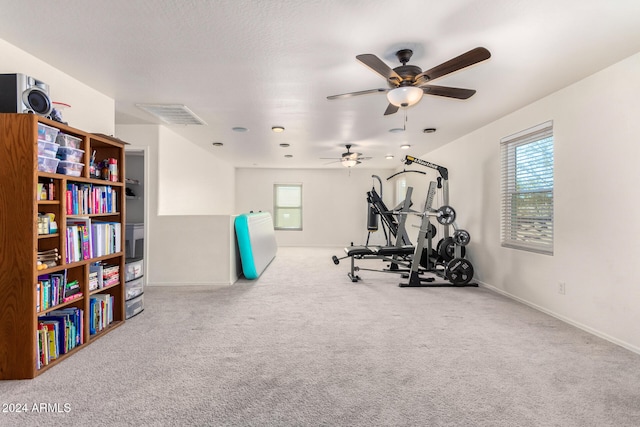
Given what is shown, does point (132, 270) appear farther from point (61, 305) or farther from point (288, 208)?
point (288, 208)

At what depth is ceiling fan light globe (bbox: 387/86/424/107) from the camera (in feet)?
8.15

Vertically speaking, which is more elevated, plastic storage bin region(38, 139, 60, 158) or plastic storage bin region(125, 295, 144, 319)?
plastic storage bin region(38, 139, 60, 158)

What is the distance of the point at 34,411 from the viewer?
5.79 ft

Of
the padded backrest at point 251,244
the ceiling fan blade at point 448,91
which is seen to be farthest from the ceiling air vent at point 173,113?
the ceiling fan blade at point 448,91

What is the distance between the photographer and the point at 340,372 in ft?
7.15

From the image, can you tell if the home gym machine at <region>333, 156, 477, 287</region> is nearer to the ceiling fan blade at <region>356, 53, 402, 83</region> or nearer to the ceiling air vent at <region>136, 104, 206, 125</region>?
the ceiling fan blade at <region>356, 53, 402, 83</region>

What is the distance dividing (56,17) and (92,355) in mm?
2405

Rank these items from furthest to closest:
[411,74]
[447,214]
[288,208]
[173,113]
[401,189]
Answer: [288,208] → [401,189] → [447,214] → [173,113] → [411,74]

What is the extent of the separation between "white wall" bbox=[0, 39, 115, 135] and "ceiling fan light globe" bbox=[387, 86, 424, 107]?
2.93 metres

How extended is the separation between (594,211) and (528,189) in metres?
0.97

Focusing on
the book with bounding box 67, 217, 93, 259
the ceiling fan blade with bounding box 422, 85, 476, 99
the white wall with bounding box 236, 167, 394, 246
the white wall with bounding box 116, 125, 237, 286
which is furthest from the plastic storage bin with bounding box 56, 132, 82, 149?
the white wall with bounding box 236, 167, 394, 246

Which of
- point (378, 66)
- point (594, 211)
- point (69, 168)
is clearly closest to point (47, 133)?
point (69, 168)

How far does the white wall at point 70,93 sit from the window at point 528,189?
191 inches

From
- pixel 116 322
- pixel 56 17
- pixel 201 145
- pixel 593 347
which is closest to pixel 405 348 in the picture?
pixel 593 347
